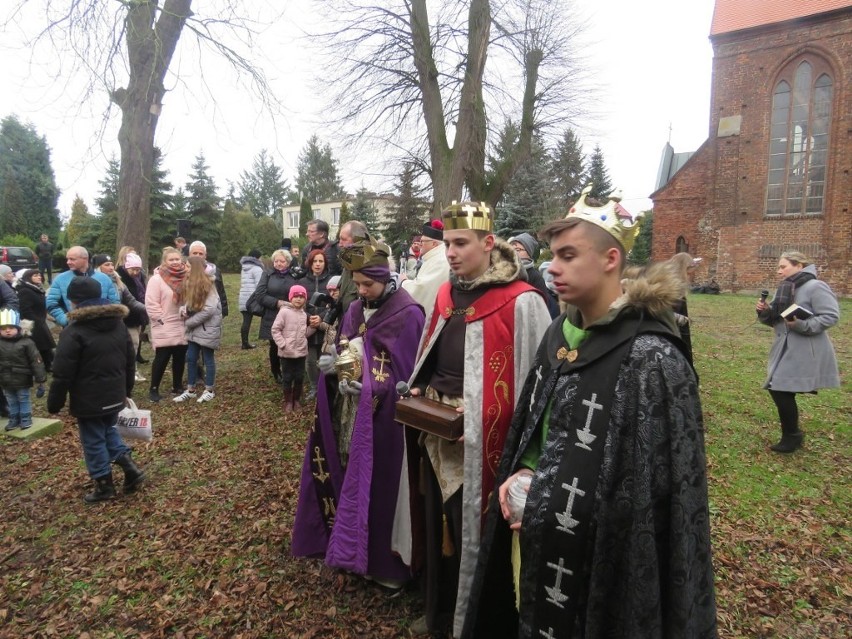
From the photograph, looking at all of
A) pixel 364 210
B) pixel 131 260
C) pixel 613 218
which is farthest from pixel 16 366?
pixel 364 210

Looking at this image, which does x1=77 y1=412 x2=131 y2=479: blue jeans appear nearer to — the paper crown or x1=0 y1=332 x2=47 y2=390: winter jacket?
x1=0 y1=332 x2=47 y2=390: winter jacket

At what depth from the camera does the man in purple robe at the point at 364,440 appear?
307cm

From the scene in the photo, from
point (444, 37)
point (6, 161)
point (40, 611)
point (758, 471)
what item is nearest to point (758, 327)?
point (758, 471)

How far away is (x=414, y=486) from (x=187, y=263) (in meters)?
5.60

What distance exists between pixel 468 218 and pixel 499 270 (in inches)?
12.3

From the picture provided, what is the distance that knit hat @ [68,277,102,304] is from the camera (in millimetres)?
4371

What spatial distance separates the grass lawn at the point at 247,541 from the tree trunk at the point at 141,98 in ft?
11.3

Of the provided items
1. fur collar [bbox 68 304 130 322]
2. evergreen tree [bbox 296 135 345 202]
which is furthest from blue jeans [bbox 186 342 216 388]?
evergreen tree [bbox 296 135 345 202]

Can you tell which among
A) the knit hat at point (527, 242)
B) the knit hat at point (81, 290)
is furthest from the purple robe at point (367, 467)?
the knit hat at point (527, 242)

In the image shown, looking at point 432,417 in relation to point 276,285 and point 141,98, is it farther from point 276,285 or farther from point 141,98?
point 141,98

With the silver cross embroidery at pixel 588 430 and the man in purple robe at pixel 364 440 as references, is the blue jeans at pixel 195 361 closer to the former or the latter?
the man in purple robe at pixel 364 440

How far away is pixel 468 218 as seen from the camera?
8.96 feet

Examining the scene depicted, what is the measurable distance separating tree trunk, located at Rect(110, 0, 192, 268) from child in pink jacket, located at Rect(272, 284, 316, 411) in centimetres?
328

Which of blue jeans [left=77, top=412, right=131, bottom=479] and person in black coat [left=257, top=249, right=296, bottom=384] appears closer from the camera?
blue jeans [left=77, top=412, right=131, bottom=479]
